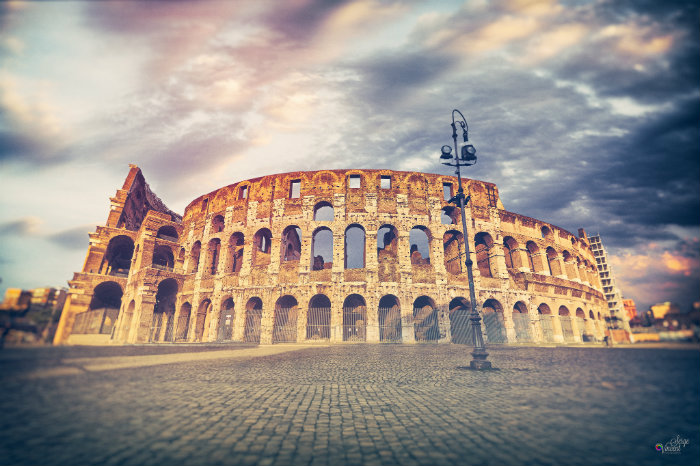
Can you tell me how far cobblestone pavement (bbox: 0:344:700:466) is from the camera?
1.76 meters

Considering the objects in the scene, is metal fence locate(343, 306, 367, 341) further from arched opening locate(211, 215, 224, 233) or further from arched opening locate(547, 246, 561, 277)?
arched opening locate(547, 246, 561, 277)

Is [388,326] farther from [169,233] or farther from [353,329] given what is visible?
[169,233]

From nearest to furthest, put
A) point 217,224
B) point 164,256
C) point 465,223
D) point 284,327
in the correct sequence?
point 465,223 → point 284,327 → point 217,224 → point 164,256

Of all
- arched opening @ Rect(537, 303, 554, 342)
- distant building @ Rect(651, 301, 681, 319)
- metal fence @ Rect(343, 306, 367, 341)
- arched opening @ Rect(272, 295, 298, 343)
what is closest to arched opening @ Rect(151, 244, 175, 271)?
arched opening @ Rect(272, 295, 298, 343)

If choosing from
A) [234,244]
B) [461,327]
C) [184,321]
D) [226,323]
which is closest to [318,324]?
[226,323]

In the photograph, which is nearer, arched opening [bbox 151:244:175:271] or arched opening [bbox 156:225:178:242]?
arched opening [bbox 151:244:175:271]

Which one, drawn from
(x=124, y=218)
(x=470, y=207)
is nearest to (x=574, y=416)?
(x=470, y=207)

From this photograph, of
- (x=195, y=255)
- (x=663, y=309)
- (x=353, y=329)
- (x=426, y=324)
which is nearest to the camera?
(x=663, y=309)

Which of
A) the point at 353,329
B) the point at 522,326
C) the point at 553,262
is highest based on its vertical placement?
the point at 553,262

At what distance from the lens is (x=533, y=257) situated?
21719 millimetres

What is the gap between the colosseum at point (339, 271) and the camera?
16.7m

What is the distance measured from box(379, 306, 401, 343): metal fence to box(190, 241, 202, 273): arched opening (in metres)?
14.8

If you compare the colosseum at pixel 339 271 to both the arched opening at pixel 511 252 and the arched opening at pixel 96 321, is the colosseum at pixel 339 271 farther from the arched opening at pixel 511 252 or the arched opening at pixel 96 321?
the arched opening at pixel 96 321

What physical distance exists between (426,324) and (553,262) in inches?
540
